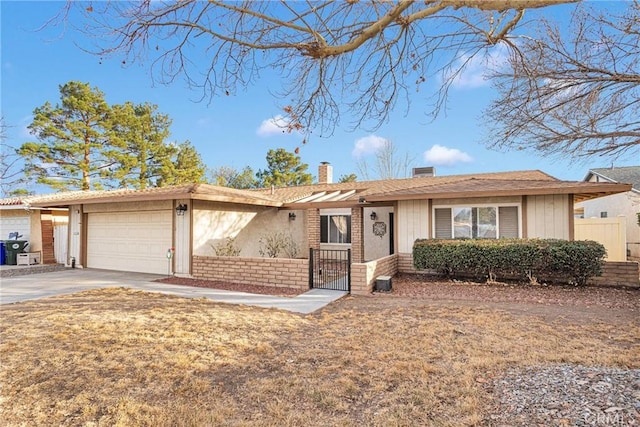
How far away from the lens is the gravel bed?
2.84m

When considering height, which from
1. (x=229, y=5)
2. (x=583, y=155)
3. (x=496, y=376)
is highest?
(x=229, y=5)

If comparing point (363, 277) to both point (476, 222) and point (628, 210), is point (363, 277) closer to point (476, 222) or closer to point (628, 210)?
point (476, 222)

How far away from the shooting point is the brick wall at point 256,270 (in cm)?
972

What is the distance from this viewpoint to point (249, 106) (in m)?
7.96

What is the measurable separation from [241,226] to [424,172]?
33.6 feet

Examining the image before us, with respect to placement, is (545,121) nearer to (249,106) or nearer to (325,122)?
(325,122)

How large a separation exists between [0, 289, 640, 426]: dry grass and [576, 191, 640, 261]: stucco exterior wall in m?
15.5

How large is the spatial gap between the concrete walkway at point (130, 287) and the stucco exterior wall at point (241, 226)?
2125 mm

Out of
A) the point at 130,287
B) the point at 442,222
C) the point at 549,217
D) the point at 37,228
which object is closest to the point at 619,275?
the point at 549,217

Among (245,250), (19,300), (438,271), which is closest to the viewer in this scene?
(19,300)

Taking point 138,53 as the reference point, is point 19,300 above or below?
below

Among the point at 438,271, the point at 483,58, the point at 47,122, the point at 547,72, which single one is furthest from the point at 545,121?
the point at 47,122

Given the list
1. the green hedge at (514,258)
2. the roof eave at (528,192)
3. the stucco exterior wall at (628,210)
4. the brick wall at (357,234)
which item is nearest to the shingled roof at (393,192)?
the roof eave at (528,192)

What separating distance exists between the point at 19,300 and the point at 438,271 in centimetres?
1116
